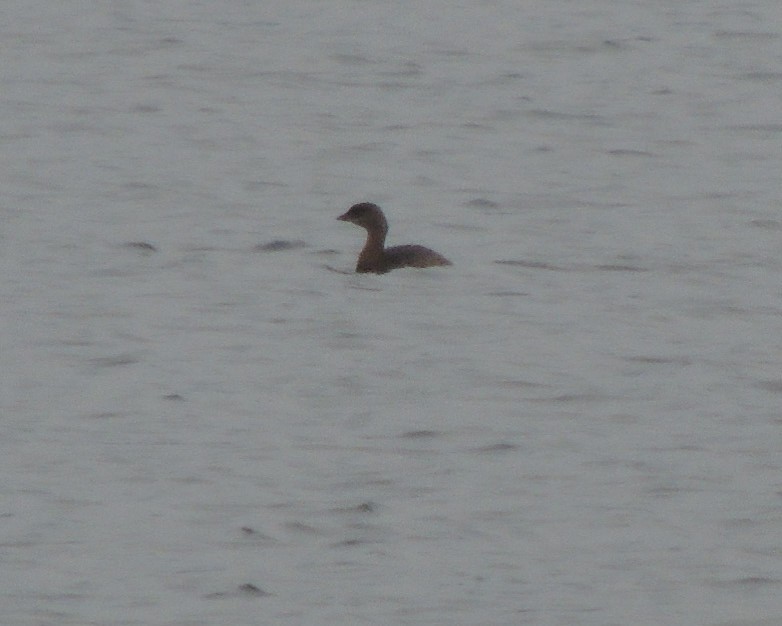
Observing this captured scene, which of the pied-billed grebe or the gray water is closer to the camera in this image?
the gray water

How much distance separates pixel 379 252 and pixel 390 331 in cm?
178

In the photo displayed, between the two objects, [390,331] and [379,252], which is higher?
[379,252]

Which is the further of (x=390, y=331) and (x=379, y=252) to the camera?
(x=379, y=252)

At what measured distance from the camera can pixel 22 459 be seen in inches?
469

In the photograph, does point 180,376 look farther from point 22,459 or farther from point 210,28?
point 210,28

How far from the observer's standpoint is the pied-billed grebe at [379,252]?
17.1 m

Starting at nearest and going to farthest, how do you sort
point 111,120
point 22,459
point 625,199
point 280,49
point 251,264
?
point 22,459 < point 251,264 < point 625,199 < point 111,120 < point 280,49

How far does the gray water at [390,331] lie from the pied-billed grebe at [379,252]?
5.2 inches

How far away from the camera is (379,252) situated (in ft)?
56.6

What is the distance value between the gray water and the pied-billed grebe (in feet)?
0.44

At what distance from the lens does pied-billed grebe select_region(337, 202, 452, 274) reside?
1708 centimetres

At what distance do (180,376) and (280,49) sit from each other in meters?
14.3

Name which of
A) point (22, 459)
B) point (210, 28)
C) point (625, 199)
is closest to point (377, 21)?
point (210, 28)

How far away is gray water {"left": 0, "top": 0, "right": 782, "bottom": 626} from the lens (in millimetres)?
10445
